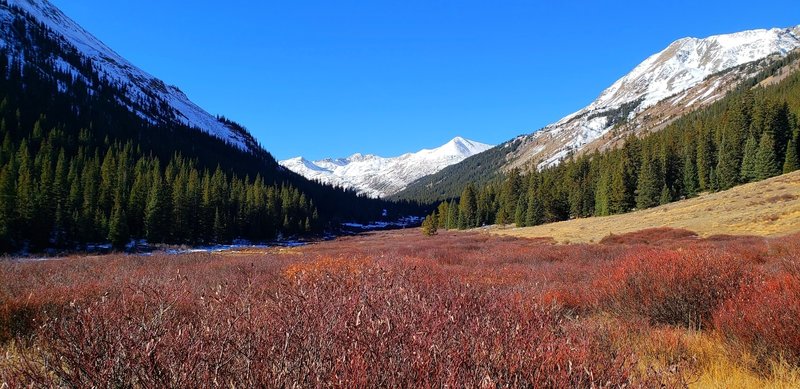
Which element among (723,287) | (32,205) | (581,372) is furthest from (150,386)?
(32,205)

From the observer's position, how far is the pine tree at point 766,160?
50.6 meters

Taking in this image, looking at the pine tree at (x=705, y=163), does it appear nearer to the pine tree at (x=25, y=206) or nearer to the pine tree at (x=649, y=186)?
the pine tree at (x=649, y=186)

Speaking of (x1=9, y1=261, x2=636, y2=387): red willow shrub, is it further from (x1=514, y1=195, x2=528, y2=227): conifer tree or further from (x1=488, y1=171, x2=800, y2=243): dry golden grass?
(x1=514, y1=195, x2=528, y2=227): conifer tree

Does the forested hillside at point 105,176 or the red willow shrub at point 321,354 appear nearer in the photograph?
the red willow shrub at point 321,354

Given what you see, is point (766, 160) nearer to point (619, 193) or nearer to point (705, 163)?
point (705, 163)

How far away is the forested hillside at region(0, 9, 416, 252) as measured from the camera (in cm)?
4816

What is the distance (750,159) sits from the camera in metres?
53.2

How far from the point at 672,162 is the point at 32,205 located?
92.5m

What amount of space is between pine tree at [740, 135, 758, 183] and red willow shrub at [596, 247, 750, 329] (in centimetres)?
6173

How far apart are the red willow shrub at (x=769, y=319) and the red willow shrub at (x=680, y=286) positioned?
111 centimetres

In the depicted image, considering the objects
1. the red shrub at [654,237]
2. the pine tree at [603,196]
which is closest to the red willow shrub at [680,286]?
the red shrub at [654,237]

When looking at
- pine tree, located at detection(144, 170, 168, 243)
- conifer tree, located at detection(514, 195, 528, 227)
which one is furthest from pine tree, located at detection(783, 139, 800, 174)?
pine tree, located at detection(144, 170, 168, 243)

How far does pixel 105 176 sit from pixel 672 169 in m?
93.2

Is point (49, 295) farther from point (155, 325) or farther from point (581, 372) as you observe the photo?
point (581, 372)
